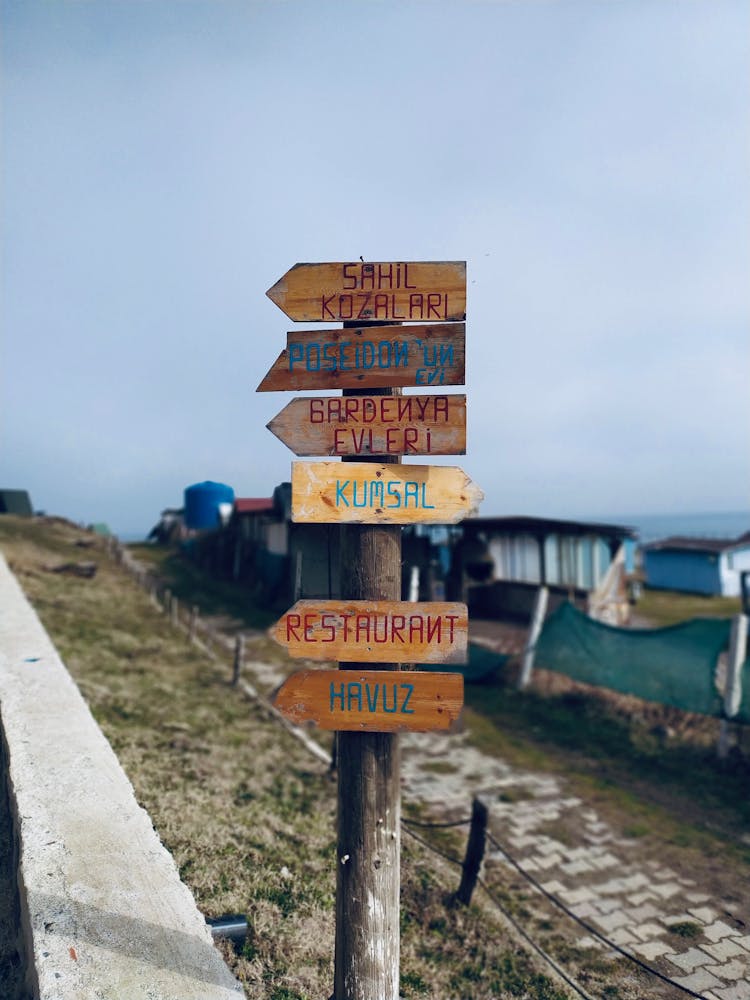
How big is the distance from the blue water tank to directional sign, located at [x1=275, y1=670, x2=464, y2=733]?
3169 centimetres

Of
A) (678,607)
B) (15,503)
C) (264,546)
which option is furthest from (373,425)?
(15,503)

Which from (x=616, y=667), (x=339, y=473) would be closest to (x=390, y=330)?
(x=339, y=473)

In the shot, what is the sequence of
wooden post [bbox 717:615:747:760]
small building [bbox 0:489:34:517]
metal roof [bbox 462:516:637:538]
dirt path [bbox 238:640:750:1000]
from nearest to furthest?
dirt path [bbox 238:640:750:1000], wooden post [bbox 717:615:747:760], metal roof [bbox 462:516:637:538], small building [bbox 0:489:34:517]

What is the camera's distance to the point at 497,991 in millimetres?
4840

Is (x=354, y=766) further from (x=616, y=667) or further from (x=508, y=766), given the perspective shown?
(x=616, y=667)

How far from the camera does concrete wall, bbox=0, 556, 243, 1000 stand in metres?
3.09

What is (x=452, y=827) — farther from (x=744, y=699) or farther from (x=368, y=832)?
(x=368, y=832)

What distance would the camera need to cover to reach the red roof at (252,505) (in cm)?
2880

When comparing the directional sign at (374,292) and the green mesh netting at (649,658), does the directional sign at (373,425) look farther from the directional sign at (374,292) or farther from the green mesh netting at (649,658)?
the green mesh netting at (649,658)

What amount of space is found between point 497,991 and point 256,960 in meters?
1.88

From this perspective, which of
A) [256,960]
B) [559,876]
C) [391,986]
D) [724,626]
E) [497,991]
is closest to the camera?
[391,986]

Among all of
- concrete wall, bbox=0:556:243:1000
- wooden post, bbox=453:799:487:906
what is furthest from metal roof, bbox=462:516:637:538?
concrete wall, bbox=0:556:243:1000

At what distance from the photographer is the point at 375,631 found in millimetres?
3504

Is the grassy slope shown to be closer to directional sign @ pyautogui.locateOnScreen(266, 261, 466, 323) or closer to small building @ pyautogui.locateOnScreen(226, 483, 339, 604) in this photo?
small building @ pyautogui.locateOnScreen(226, 483, 339, 604)
